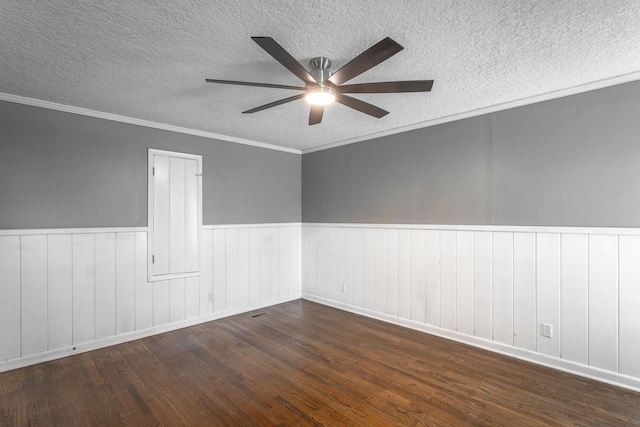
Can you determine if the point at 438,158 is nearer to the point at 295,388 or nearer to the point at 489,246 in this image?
the point at 489,246

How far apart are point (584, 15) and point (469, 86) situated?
3.26 ft

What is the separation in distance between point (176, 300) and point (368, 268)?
2.52 m

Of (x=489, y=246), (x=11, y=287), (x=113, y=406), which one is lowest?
(x=113, y=406)

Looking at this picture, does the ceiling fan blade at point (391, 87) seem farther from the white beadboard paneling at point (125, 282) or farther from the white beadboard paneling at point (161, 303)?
the white beadboard paneling at point (161, 303)

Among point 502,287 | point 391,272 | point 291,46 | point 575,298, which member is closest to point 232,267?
point 391,272

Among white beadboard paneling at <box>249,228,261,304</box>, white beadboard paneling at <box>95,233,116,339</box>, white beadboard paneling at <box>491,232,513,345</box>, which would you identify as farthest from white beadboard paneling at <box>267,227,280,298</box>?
white beadboard paneling at <box>491,232,513,345</box>

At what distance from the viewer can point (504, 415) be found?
87.0 inches

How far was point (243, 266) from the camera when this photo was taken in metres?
4.60

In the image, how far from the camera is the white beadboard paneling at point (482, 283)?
330 centimetres

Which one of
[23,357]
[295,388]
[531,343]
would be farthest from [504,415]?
[23,357]

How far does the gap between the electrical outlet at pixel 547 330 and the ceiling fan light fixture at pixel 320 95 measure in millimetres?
2807

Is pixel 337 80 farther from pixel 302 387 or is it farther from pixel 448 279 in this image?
pixel 448 279

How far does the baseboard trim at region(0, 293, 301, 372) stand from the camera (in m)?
2.90

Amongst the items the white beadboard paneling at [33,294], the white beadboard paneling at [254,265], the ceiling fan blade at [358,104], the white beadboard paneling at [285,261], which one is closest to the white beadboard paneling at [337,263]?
the white beadboard paneling at [285,261]
